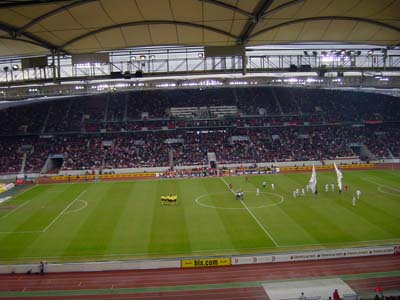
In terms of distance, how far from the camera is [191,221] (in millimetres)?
28984

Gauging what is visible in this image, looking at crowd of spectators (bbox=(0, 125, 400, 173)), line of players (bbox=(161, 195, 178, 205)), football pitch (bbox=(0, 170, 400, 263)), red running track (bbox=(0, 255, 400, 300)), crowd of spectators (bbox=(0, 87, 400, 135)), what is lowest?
red running track (bbox=(0, 255, 400, 300))

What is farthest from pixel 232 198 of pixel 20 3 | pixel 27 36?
pixel 20 3

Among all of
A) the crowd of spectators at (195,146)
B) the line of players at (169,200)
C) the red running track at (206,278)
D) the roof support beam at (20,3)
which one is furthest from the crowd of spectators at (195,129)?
the roof support beam at (20,3)

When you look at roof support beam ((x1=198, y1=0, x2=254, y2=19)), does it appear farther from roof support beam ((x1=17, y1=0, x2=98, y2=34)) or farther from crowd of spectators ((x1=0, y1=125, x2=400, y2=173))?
crowd of spectators ((x1=0, y1=125, x2=400, y2=173))

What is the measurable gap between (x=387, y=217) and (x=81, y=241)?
20947mm

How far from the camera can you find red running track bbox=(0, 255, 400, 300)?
18.3 metres

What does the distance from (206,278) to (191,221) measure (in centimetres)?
925

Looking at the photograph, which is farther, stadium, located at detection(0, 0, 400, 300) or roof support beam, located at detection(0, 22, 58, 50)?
roof support beam, located at detection(0, 22, 58, 50)

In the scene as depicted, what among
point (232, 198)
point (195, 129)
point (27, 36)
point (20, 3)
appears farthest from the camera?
point (195, 129)

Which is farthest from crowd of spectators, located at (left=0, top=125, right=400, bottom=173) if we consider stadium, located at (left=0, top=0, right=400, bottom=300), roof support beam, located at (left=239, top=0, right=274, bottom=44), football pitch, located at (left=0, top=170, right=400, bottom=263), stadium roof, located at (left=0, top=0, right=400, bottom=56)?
roof support beam, located at (left=239, top=0, right=274, bottom=44)

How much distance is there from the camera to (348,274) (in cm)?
1970

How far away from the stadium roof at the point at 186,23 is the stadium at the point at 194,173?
121 millimetres

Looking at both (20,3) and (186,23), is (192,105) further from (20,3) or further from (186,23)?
(20,3)

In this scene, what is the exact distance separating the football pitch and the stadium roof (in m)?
12.0
